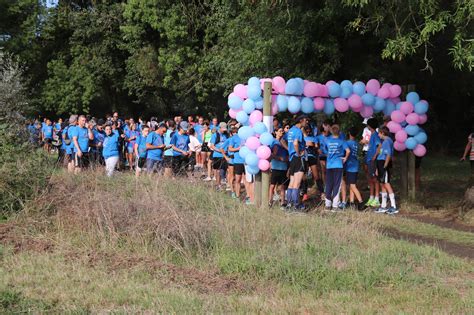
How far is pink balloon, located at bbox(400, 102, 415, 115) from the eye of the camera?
14.1 meters

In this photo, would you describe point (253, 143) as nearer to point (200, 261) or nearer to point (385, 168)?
point (385, 168)

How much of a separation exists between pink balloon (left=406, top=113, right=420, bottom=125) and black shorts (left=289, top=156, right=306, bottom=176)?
309cm

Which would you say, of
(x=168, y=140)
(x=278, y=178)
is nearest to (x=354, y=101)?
(x=278, y=178)

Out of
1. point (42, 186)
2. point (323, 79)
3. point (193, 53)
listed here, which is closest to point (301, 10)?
point (323, 79)

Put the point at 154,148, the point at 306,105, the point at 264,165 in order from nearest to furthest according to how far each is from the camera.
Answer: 1. the point at 264,165
2. the point at 306,105
3. the point at 154,148

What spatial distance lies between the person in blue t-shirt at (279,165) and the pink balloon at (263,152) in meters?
0.59

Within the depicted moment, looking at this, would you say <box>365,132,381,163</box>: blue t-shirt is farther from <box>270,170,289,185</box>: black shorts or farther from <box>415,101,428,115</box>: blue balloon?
<box>270,170,289,185</box>: black shorts

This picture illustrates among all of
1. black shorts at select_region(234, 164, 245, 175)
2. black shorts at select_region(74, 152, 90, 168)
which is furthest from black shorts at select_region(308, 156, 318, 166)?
black shorts at select_region(74, 152, 90, 168)

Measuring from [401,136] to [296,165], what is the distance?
10.1 ft

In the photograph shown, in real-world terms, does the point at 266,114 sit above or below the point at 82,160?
above

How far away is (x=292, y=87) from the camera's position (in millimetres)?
12680

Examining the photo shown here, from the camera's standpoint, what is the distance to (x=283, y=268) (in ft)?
23.6

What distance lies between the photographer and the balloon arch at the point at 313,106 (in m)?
12.5

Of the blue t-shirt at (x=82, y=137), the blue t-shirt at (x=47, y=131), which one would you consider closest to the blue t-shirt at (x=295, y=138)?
the blue t-shirt at (x=82, y=137)
